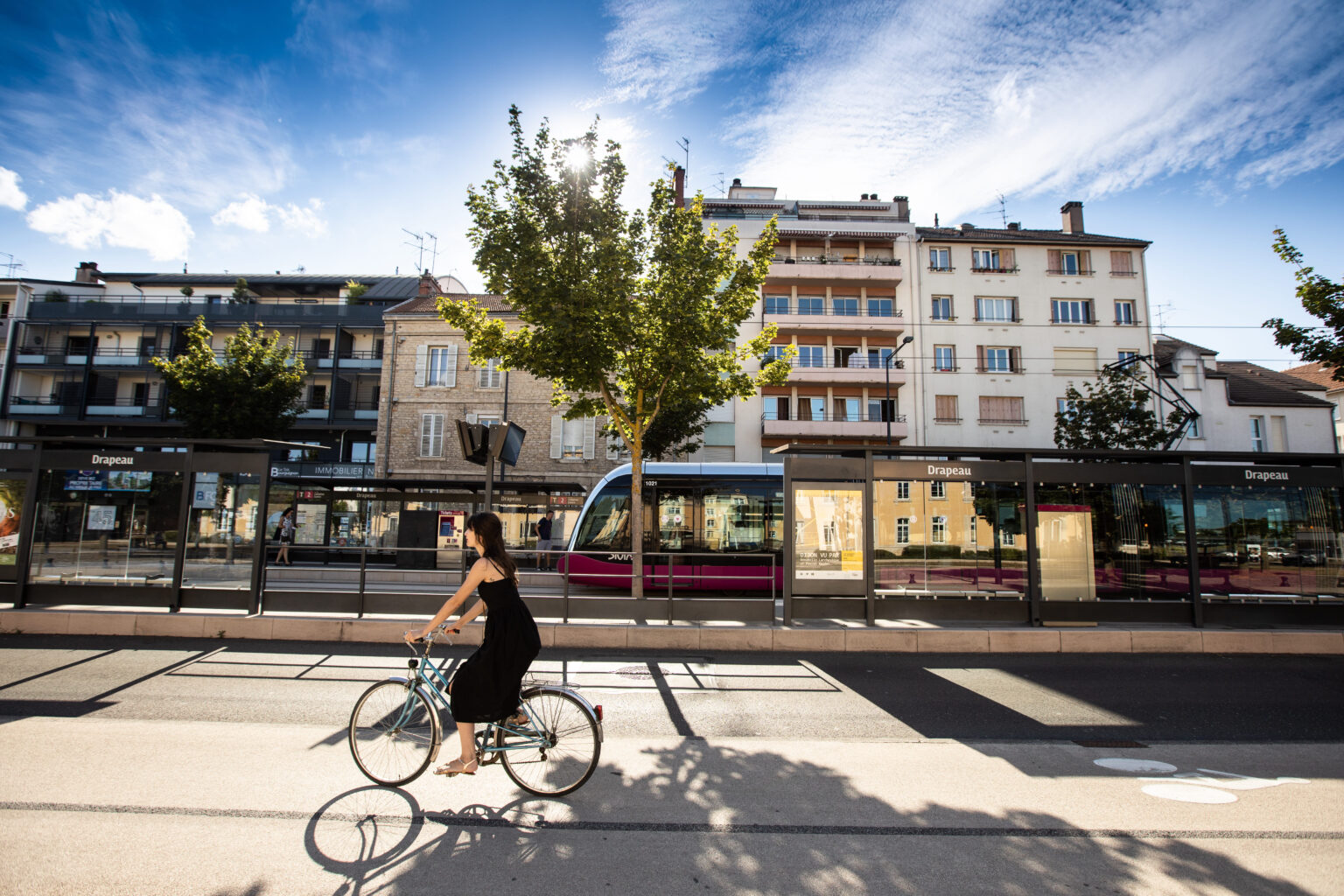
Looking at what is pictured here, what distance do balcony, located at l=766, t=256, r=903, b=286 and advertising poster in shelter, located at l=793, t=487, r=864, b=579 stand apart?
85.1 ft

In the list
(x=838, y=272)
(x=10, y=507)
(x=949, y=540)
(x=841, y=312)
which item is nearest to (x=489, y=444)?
(x=949, y=540)

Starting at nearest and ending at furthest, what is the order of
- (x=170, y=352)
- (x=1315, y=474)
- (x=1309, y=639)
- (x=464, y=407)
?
(x=1309, y=639) < (x=1315, y=474) < (x=464, y=407) < (x=170, y=352)

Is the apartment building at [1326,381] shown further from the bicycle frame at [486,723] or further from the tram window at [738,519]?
the bicycle frame at [486,723]

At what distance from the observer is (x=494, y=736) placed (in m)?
4.12

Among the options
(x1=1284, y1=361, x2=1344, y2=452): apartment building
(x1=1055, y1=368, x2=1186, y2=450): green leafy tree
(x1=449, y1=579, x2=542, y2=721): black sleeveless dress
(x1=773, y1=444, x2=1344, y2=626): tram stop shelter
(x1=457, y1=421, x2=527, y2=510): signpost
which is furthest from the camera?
(x1=1284, y1=361, x2=1344, y2=452): apartment building

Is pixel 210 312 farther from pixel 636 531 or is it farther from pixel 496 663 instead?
pixel 496 663

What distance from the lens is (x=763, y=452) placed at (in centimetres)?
3422

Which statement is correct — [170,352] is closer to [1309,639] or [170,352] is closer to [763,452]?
[763,452]

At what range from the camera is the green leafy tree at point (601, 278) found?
1271 cm

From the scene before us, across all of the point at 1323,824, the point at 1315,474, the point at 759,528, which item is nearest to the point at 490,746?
the point at 1323,824

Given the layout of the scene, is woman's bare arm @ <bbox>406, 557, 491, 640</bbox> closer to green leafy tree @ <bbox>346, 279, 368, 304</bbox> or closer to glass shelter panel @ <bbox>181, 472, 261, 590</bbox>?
glass shelter panel @ <bbox>181, 472, 261, 590</bbox>

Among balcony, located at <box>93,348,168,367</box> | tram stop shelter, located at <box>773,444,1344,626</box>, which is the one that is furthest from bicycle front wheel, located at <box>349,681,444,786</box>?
balcony, located at <box>93,348,168,367</box>

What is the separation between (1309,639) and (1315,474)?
8.60ft

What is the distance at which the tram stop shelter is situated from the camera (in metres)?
10.6
